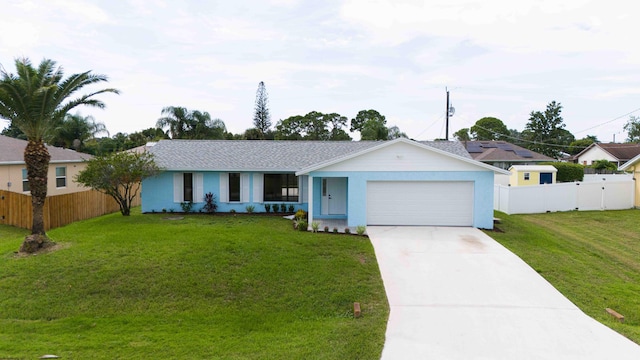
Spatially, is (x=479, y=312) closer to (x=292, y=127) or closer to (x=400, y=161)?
(x=400, y=161)

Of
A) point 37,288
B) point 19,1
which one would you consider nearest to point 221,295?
point 37,288

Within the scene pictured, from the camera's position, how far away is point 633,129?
218ft

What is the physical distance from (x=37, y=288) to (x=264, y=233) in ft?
21.3

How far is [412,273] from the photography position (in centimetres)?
984

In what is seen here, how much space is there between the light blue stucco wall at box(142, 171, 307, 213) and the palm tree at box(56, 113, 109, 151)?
22.7 meters

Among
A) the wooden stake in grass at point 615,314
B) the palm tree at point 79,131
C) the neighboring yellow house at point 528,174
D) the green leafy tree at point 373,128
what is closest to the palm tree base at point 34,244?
the wooden stake in grass at point 615,314

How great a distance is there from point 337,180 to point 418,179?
12.0ft

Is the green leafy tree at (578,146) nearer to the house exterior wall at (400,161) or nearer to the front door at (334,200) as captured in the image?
the house exterior wall at (400,161)

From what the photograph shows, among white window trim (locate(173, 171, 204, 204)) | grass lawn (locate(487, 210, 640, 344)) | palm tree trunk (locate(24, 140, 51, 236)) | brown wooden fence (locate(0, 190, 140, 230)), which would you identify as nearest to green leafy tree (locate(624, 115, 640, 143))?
grass lawn (locate(487, 210, 640, 344))

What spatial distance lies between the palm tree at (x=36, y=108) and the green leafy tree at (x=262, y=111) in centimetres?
3988

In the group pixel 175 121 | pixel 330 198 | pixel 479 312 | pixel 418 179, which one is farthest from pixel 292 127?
pixel 479 312

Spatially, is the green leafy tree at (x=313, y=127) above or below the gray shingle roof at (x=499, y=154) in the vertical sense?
above

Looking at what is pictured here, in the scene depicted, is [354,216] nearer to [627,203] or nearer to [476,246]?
[476,246]

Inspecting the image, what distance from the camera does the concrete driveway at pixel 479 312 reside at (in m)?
6.09
